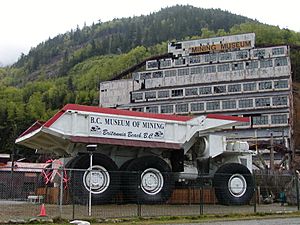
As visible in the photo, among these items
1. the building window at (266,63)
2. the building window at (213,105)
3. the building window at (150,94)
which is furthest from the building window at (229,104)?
the building window at (150,94)

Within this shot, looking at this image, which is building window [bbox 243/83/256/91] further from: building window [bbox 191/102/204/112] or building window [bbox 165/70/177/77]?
building window [bbox 165/70/177/77]

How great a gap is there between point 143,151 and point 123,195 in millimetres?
3452

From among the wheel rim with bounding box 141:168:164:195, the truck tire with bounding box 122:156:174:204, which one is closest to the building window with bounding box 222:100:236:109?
the truck tire with bounding box 122:156:174:204

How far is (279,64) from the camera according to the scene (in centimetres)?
8275

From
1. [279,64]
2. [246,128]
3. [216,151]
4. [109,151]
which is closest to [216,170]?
[216,151]

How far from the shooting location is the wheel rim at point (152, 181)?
21.3m

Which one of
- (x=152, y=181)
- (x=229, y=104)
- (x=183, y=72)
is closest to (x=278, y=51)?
(x=229, y=104)

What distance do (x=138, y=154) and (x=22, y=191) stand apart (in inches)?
219

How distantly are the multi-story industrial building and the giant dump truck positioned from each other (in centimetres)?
4977

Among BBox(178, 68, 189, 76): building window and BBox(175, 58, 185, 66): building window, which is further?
BBox(175, 58, 185, 66): building window

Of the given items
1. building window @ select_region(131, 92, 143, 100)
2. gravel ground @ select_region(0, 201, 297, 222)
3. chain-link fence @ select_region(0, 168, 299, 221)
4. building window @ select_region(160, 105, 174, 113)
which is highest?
building window @ select_region(131, 92, 143, 100)

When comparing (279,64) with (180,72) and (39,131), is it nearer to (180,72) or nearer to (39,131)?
(180,72)

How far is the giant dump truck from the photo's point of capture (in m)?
20.6

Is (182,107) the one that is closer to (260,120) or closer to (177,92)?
(177,92)
